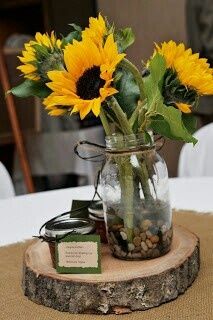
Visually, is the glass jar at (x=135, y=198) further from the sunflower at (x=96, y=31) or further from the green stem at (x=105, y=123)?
the sunflower at (x=96, y=31)

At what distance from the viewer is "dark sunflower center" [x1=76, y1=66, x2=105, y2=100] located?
733 mm

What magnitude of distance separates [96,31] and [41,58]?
10 centimetres

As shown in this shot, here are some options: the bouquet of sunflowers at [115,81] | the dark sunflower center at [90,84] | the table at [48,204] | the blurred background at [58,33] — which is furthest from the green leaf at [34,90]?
the blurred background at [58,33]

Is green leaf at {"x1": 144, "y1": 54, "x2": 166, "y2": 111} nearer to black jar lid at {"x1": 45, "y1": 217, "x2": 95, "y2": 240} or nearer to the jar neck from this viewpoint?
the jar neck

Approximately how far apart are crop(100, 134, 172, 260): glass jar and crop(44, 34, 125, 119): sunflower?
11 cm

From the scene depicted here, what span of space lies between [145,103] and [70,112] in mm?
108

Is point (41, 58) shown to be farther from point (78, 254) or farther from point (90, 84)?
point (78, 254)

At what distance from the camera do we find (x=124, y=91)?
0.83 metres

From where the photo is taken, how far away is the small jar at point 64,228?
0.84 metres

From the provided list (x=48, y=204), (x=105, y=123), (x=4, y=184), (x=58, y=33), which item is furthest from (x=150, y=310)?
(x=58, y=33)

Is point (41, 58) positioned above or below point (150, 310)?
above

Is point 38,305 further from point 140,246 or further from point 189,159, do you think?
point 189,159

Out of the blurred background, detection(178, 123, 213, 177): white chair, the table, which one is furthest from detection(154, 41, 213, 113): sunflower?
the blurred background

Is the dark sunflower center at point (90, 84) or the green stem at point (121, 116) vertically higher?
the dark sunflower center at point (90, 84)
